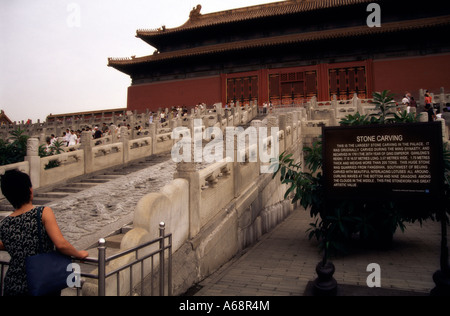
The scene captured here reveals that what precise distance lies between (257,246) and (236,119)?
1053cm

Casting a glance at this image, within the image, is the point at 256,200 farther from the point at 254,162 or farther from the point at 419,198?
the point at 419,198

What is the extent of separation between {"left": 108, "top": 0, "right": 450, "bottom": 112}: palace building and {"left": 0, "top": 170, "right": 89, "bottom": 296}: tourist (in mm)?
21896

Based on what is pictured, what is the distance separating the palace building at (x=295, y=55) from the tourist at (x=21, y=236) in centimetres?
2190

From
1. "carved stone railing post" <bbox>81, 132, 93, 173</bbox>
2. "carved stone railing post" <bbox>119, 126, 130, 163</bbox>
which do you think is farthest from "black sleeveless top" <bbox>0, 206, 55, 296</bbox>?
"carved stone railing post" <bbox>119, 126, 130, 163</bbox>

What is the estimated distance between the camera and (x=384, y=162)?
3650mm

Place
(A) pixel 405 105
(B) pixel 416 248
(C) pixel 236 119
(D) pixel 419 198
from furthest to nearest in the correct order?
(C) pixel 236 119 < (A) pixel 405 105 < (B) pixel 416 248 < (D) pixel 419 198

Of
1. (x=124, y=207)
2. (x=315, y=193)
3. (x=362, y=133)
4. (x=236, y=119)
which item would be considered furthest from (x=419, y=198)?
(x=236, y=119)

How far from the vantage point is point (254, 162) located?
666cm

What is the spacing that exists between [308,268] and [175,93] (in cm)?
2304
